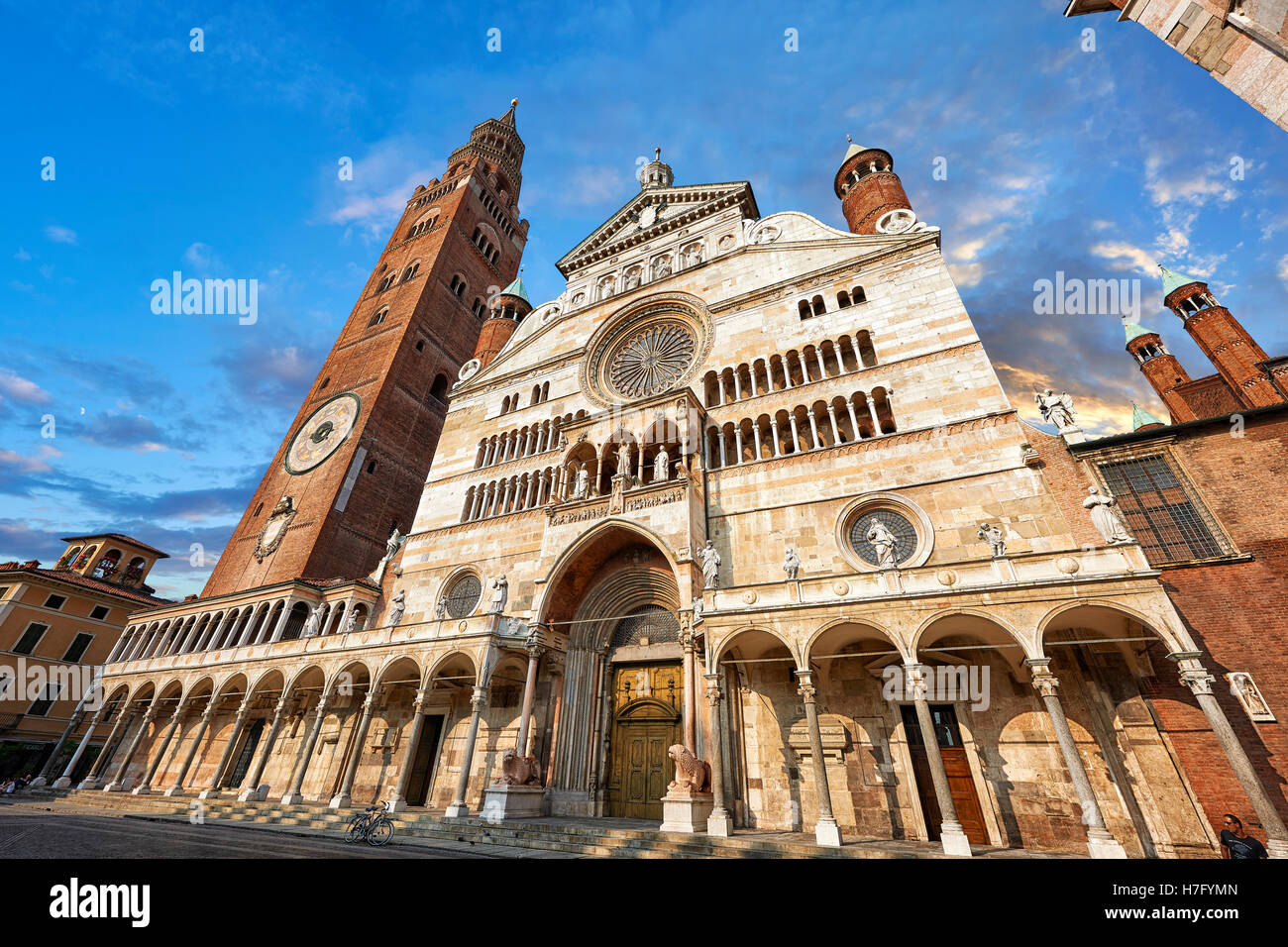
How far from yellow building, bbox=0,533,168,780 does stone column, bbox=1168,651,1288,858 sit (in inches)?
1659

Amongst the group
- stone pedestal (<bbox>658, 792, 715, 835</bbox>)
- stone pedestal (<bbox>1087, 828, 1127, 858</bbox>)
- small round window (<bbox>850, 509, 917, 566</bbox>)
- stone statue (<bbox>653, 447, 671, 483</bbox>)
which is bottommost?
stone pedestal (<bbox>1087, 828, 1127, 858</bbox>)

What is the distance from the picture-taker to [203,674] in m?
23.5

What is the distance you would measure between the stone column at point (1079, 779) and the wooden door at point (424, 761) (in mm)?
18133

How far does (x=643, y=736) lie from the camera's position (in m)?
17.0

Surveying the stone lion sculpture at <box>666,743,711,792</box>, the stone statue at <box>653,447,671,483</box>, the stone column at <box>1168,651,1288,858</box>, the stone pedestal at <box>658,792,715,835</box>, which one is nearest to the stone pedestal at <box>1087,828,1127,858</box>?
the stone column at <box>1168,651,1288,858</box>

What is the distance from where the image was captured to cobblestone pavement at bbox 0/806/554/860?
803 cm

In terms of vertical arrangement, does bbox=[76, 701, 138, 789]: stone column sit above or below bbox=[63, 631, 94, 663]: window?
below

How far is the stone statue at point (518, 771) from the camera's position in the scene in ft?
49.2

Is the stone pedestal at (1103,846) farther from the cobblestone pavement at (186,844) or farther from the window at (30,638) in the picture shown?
the window at (30,638)

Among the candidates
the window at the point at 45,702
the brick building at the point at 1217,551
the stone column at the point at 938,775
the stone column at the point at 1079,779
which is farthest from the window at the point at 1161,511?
the window at the point at 45,702

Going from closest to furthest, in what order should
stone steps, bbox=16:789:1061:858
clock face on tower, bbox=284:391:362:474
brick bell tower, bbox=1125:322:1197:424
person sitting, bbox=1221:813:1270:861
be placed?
1. person sitting, bbox=1221:813:1270:861
2. stone steps, bbox=16:789:1061:858
3. clock face on tower, bbox=284:391:362:474
4. brick bell tower, bbox=1125:322:1197:424

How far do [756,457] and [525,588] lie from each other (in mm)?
9752

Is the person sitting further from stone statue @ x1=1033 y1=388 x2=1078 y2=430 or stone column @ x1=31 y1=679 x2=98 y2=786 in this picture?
stone column @ x1=31 y1=679 x2=98 y2=786
